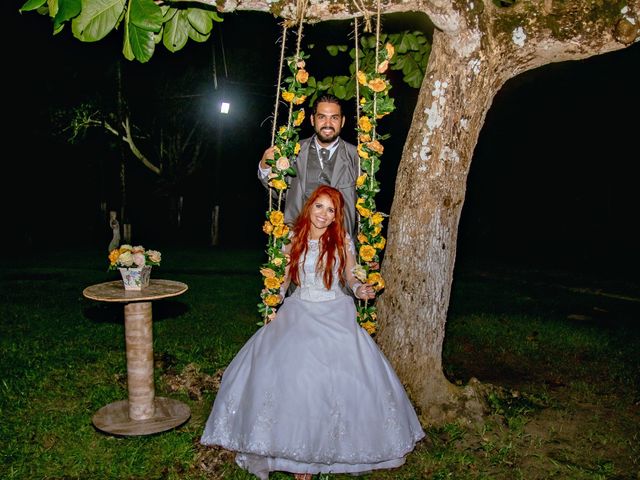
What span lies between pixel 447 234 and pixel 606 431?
2.32m

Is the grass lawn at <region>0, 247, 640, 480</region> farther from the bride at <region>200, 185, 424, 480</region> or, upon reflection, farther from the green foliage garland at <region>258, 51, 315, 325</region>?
the green foliage garland at <region>258, 51, 315, 325</region>

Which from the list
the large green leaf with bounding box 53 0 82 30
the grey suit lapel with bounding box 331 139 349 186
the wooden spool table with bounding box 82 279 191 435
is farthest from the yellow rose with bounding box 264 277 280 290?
the large green leaf with bounding box 53 0 82 30

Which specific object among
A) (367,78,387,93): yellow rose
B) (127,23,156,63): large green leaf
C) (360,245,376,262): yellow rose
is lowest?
(360,245,376,262): yellow rose

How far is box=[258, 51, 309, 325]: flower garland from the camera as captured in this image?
4.34m

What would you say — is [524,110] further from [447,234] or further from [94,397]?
[94,397]

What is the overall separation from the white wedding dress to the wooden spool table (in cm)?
101

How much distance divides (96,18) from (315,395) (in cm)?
269

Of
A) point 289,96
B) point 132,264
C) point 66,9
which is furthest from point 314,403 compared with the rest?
point 66,9

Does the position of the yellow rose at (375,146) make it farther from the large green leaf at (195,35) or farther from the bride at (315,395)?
the large green leaf at (195,35)

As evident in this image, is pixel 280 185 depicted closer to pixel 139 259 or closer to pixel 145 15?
pixel 139 259

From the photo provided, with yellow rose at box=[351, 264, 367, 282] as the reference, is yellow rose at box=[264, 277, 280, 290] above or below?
below

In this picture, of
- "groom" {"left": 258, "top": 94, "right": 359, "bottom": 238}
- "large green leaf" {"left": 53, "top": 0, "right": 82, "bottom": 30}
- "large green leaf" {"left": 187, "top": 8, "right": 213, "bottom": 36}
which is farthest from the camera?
"groom" {"left": 258, "top": 94, "right": 359, "bottom": 238}

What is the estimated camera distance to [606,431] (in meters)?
5.04

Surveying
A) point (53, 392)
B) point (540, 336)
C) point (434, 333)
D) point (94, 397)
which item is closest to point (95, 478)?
point (94, 397)
